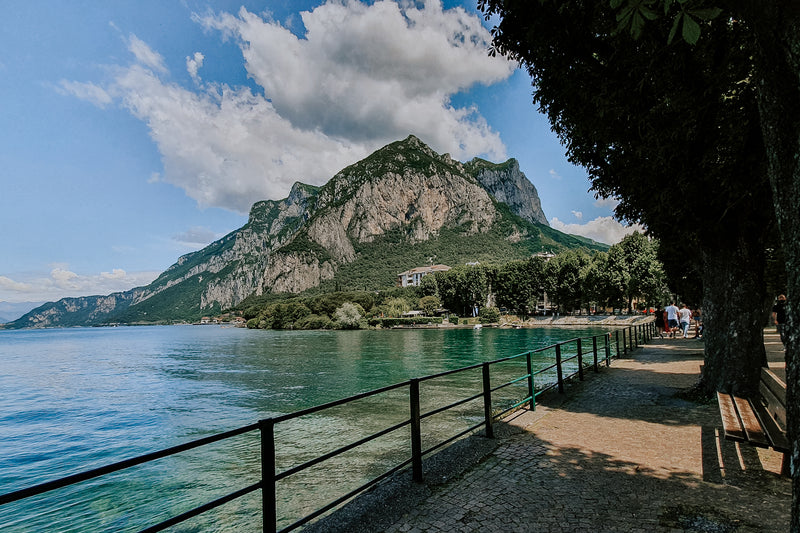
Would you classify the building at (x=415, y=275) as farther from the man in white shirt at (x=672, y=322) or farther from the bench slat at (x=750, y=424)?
the bench slat at (x=750, y=424)

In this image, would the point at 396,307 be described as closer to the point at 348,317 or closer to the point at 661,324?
the point at 348,317

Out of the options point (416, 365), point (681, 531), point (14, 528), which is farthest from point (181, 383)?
point (681, 531)

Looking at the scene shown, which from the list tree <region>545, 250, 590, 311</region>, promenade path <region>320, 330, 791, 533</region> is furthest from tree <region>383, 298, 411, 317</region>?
promenade path <region>320, 330, 791, 533</region>

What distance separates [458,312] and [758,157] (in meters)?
103

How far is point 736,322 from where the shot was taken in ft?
26.2

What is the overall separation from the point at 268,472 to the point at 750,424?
5742 mm

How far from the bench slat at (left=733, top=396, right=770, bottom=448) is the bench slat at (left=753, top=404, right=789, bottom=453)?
2.4 inches

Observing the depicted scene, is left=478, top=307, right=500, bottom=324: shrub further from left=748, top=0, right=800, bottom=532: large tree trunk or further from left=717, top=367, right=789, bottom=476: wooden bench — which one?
left=748, top=0, right=800, bottom=532: large tree trunk

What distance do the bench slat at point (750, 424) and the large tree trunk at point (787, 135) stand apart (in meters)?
2.66

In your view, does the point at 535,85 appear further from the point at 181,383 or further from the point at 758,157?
the point at 181,383

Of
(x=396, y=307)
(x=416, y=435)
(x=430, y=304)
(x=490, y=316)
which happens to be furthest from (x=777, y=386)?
(x=396, y=307)

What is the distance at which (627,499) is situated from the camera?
4.33 meters

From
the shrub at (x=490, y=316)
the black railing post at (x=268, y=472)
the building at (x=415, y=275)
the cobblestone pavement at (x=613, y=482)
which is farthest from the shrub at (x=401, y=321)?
the black railing post at (x=268, y=472)

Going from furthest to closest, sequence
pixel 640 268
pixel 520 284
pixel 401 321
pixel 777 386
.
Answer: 1. pixel 401 321
2. pixel 520 284
3. pixel 640 268
4. pixel 777 386
